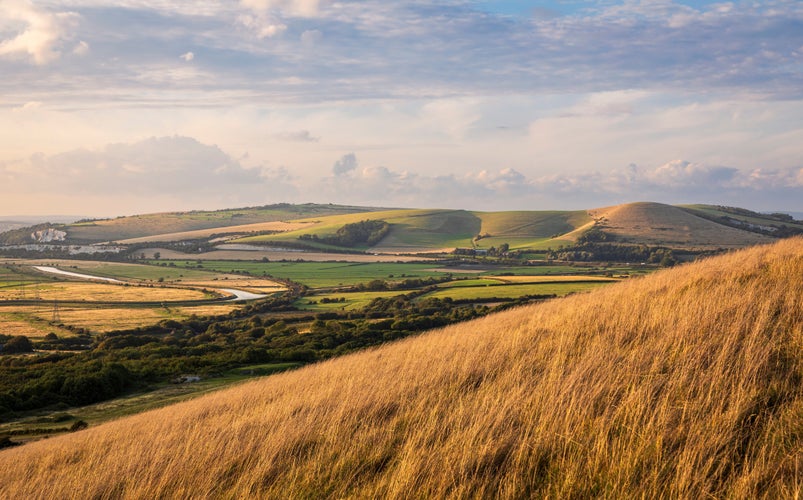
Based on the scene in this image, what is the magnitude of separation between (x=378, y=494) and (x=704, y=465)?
3847 mm

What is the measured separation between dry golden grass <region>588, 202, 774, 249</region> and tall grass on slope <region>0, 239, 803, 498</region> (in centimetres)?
14931

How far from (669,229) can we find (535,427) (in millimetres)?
180454

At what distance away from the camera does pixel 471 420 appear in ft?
29.0

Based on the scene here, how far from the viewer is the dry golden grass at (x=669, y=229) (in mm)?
152750

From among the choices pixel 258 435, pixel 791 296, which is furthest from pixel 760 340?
pixel 258 435

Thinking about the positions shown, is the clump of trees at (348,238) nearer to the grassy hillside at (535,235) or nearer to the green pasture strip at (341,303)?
the grassy hillside at (535,235)

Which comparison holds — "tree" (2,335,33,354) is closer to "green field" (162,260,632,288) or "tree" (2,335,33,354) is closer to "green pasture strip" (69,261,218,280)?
"green field" (162,260,632,288)

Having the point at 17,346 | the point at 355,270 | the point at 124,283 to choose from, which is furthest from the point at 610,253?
the point at 17,346

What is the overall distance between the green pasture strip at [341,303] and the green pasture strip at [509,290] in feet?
30.0

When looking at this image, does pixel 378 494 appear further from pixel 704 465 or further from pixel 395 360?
pixel 395 360

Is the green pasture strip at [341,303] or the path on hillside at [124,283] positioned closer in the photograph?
the green pasture strip at [341,303]

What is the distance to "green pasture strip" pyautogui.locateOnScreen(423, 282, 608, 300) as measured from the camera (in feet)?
273

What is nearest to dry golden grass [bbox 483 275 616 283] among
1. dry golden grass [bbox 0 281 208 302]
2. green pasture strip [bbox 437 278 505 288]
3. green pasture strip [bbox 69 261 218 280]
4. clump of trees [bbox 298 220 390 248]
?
green pasture strip [bbox 437 278 505 288]

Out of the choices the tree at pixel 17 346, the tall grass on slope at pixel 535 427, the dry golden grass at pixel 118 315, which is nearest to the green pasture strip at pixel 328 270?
the dry golden grass at pixel 118 315
